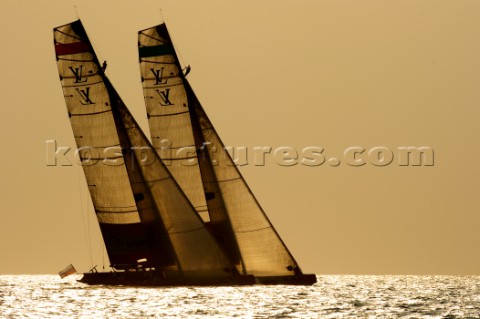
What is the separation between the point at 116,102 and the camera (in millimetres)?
75312

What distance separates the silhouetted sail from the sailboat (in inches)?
4.7

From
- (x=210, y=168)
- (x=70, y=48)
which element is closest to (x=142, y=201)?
(x=210, y=168)

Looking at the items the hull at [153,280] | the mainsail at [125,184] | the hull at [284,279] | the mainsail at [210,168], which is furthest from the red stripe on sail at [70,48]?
the hull at [284,279]

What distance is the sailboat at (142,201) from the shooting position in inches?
2923

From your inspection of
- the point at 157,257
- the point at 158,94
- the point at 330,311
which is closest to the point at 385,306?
the point at 330,311

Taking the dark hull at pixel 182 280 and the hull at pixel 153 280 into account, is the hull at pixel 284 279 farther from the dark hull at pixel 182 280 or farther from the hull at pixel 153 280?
the hull at pixel 153 280

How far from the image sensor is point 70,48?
74.2m

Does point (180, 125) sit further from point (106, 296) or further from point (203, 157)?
point (106, 296)

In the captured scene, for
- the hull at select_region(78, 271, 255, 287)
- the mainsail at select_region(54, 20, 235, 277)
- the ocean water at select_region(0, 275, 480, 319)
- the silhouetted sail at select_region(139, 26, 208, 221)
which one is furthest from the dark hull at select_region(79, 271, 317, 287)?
the silhouetted sail at select_region(139, 26, 208, 221)

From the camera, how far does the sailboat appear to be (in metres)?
74.2

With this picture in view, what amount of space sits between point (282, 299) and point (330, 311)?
8901 mm

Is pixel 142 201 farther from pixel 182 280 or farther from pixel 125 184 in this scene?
pixel 182 280

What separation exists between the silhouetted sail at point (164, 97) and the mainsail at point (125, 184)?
4.27ft

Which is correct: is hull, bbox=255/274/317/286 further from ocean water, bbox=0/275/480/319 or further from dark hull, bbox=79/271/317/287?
ocean water, bbox=0/275/480/319
